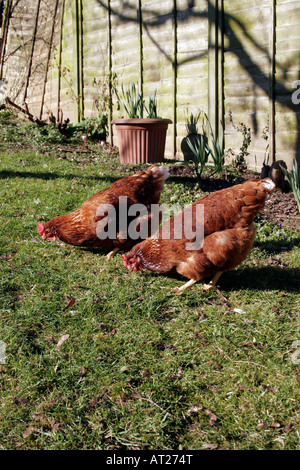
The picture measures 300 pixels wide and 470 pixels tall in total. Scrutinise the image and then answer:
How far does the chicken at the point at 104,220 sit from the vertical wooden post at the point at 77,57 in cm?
546

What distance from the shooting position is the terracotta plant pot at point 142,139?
639cm

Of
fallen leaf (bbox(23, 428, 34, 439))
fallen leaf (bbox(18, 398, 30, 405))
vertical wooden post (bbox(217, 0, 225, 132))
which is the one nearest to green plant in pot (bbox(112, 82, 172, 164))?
vertical wooden post (bbox(217, 0, 225, 132))

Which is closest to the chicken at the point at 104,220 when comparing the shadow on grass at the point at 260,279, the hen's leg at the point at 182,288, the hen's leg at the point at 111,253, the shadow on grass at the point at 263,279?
the hen's leg at the point at 111,253

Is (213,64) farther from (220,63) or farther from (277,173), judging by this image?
(277,173)

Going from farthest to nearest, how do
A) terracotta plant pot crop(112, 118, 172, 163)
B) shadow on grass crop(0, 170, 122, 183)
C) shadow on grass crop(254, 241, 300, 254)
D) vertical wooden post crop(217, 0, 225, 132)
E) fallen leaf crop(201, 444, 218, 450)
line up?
terracotta plant pot crop(112, 118, 172, 163)
vertical wooden post crop(217, 0, 225, 132)
shadow on grass crop(0, 170, 122, 183)
shadow on grass crop(254, 241, 300, 254)
fallen leaf crop(201, 444, 218, 450)

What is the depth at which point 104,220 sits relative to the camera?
3748 mm

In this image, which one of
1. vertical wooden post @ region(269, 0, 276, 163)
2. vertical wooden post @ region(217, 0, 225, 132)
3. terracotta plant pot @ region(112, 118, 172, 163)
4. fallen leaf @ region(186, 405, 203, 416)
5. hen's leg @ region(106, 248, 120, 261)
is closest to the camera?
fallen leaf @ region(186, 405, 203, 416)

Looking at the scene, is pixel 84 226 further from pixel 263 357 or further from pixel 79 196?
pixel 263 357

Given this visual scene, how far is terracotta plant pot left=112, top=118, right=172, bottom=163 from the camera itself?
21.0 ft

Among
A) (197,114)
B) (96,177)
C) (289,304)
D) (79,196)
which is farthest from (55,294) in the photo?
(197,114)

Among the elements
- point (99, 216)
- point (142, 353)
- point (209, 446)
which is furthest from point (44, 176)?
point (209, 446)

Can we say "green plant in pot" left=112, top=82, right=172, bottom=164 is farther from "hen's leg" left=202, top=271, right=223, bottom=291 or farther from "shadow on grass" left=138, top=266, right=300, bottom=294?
"hen's leg" left=202, top=271, right=223, bottom=291

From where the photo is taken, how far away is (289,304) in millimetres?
3102

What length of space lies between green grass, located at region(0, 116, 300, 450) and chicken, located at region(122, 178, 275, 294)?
0.80ft
